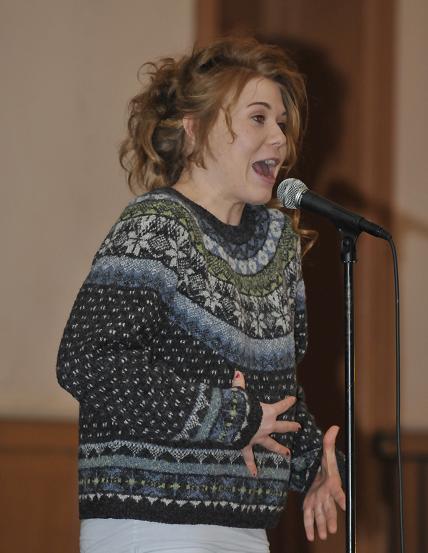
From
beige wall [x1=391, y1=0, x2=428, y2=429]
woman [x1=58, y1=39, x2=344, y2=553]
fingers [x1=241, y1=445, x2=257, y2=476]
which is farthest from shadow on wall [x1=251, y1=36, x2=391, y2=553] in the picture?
fingers [x1=241, y1=445, x2=257, y2=476]

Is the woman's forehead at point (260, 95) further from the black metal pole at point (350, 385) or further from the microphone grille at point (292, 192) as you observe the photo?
the black metal pole at point (350, 385)

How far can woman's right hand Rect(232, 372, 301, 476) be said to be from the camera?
5.82ft

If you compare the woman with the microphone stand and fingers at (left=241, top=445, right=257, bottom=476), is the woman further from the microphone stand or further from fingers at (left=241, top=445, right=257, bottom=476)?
the microphone stand

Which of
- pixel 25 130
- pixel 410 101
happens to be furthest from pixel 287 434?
pixel 410 101

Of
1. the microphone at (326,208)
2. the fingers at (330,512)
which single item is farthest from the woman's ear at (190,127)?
the fingers at (330,512)

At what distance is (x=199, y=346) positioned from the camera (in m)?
1.83

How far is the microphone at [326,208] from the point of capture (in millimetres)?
1699

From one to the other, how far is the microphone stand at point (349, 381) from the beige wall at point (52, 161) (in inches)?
66.4

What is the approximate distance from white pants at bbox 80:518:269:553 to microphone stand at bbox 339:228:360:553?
0.81 feet

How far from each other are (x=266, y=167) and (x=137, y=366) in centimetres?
56

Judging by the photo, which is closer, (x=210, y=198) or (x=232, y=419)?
(x=232, y=419)

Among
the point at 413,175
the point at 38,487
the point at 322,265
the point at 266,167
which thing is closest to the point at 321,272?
the point at 322,265

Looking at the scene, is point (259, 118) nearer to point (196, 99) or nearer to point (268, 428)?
point (196, 99)

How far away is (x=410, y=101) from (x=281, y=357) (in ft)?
7.14
